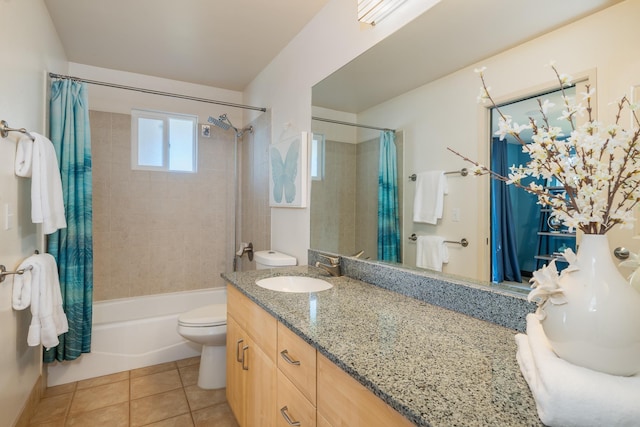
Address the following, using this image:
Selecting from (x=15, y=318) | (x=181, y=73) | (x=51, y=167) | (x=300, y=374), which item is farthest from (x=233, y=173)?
(x=300, y=374)

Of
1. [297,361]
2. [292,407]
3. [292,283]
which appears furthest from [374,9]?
[292,407]

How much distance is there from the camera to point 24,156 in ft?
5.27

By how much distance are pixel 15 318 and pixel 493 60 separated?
2361 mm

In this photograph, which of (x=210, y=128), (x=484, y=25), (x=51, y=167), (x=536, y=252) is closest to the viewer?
(x=536, y=252)

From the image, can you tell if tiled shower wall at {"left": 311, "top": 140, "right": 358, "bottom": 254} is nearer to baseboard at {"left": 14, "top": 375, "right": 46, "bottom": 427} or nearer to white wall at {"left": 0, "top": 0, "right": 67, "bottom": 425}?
white wall at {"left": 0, "top": 0, "right": 67, "bottom": 425}

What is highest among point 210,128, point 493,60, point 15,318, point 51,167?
point 210,128

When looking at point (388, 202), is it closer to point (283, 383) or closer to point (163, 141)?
point (283, 383)

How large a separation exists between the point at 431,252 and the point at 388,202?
1.08 feet

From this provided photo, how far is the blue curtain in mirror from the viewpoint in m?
1.00

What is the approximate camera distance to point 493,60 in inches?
40.8

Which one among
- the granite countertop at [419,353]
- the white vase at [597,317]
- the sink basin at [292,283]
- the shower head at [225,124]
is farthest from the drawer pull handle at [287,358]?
the shower head at [225,124]

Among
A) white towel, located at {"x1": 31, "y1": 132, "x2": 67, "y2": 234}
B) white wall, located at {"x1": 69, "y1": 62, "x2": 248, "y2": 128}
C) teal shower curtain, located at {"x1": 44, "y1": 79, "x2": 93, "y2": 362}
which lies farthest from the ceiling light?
white wall, located at {"x1": 69, "y1": 62, "x2": 248, "y2": 128}

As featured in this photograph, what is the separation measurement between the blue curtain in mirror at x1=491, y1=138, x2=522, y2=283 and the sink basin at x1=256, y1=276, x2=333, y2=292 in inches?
33.4

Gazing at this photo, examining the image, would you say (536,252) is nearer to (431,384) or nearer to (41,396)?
(431,384)
